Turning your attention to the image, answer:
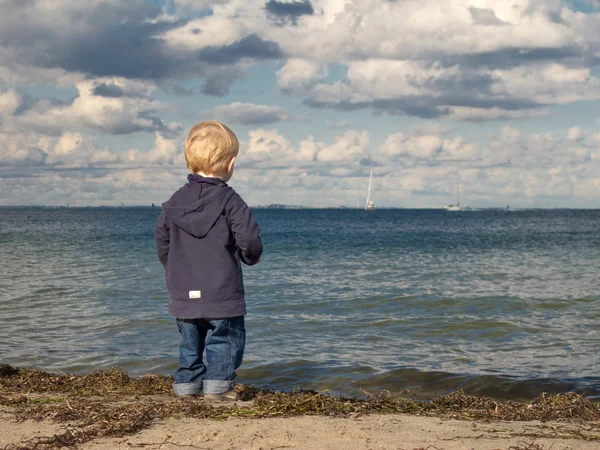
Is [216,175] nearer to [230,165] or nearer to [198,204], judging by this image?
[230,165]

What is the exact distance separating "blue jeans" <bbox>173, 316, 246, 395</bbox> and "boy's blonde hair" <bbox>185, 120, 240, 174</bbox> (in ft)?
3.81

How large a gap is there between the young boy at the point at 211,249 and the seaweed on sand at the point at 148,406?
17.4 inches

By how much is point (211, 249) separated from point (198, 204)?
0.34 m

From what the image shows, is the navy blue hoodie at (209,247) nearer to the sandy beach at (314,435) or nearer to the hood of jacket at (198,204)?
the hood of jacket at (198,204)

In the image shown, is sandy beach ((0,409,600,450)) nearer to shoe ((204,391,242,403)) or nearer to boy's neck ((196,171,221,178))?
shoe ((204,391,242,403))

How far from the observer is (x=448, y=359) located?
8.64 m

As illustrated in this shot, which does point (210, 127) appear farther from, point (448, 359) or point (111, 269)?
point (111, 269)

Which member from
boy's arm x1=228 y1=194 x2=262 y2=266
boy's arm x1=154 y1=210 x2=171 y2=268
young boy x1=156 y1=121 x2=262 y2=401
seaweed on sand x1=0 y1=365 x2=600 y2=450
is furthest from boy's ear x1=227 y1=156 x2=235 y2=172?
seaweed on sand x1=0 y1=365 x2=600 y2=450

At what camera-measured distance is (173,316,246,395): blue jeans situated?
16.3ft

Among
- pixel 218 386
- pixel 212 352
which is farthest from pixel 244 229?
pixel 218 386

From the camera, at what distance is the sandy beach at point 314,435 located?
12.2 feet

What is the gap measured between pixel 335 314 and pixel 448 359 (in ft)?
12.6

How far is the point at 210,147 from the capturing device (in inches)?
191

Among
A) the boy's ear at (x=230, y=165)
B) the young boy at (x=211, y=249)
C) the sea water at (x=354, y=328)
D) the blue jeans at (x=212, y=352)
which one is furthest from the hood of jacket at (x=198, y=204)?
the sea water at (x=354, y=328)
